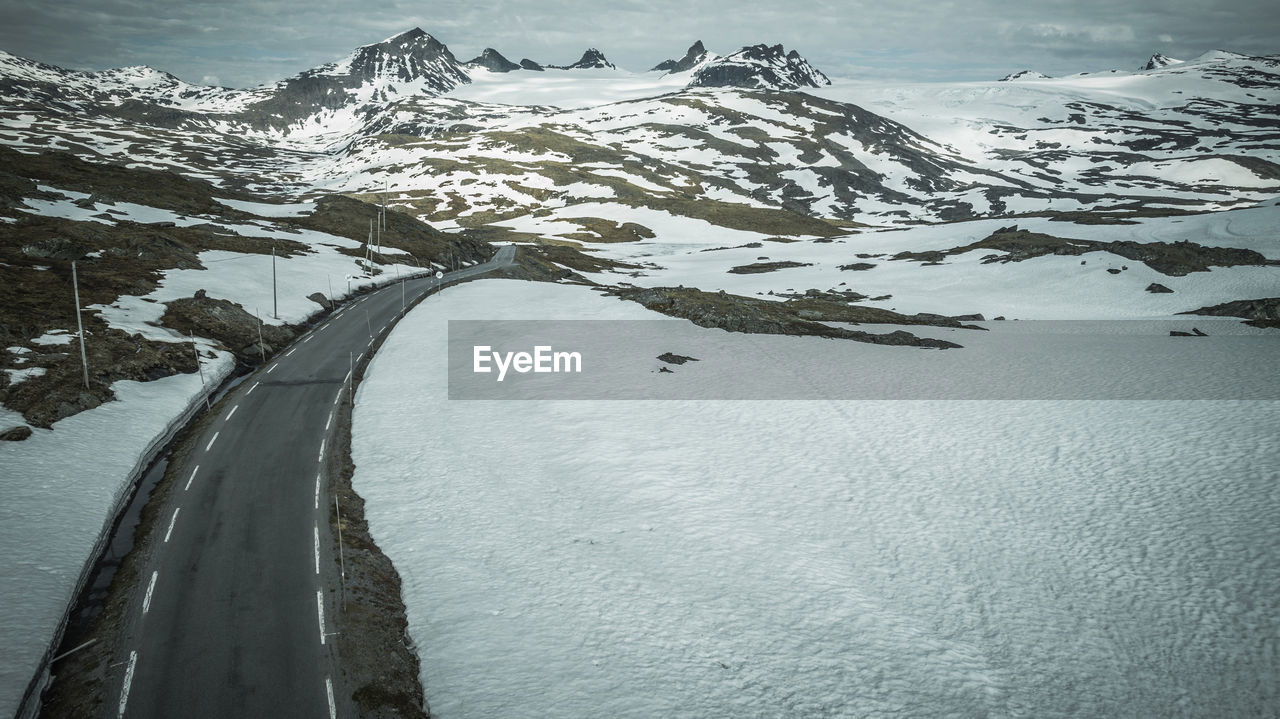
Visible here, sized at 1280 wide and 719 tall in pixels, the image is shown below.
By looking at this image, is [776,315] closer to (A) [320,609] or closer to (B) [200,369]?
(B) [200,369]

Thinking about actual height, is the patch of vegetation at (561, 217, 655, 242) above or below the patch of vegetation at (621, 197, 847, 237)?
below

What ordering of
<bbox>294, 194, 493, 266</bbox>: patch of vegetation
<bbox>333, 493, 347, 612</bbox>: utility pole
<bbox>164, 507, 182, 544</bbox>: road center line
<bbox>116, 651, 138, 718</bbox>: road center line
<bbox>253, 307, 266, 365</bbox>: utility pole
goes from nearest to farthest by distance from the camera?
<bbox>116, 651, 138, 718</bbox>: road center line, <bbox>333, 493, 347, 612</bbox>: utility pole, <bbox>164, 507, 182, 544</bbox>: road center line, <bbox>253, 307, 266, 365</bbox>: utility pole, <bbox>294, 194, 493, 266</bbox>: patch of vegetation

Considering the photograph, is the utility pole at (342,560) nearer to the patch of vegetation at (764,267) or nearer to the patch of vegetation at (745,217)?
the patch of vegetation at (764,267)

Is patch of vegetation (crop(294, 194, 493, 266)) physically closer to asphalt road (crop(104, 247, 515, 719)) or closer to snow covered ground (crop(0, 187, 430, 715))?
snow covered ground (crop(0, 187, 430, 715))

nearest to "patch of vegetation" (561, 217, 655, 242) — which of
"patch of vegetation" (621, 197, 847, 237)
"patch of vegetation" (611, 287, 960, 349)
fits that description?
"patch of vegetation" (621, 197, 847, 237)

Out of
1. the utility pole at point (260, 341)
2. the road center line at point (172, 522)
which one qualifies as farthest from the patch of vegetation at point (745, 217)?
the road center line at point (172, 522)

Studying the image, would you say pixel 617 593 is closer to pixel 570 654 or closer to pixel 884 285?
pixel 570 654
